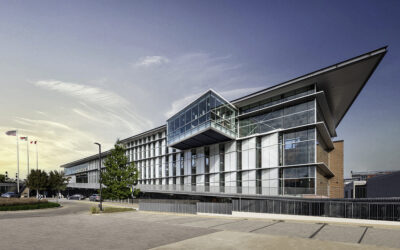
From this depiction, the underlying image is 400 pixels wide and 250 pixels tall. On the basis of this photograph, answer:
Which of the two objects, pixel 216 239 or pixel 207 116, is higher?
pixel 207 116

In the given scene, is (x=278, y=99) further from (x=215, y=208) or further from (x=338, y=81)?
(x=215, y=208)

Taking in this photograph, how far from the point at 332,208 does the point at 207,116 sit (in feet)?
57.5

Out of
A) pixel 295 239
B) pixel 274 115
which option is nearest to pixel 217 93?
pixel 274 115

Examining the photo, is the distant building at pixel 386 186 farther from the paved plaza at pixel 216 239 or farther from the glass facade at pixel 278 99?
the paved plaza at pixel 216 239

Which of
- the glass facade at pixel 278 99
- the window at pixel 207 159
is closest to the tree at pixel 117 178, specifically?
the window at pixel 207 159

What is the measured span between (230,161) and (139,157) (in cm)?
2936

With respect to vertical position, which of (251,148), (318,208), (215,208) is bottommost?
(215,208)

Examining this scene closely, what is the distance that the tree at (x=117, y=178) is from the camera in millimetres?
32125

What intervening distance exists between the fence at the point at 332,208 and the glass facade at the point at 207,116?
474 inches

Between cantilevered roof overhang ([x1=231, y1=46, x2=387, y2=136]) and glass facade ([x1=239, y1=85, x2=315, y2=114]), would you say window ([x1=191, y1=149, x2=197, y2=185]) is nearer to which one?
glass facade ([x1=239, y1=85, x2=315, y2=114])

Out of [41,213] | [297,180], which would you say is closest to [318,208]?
[297,180]

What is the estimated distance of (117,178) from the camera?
3341cm

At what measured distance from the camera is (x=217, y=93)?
3192 cm

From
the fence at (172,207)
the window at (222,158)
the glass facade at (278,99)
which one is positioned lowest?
the fence at (172,207)
